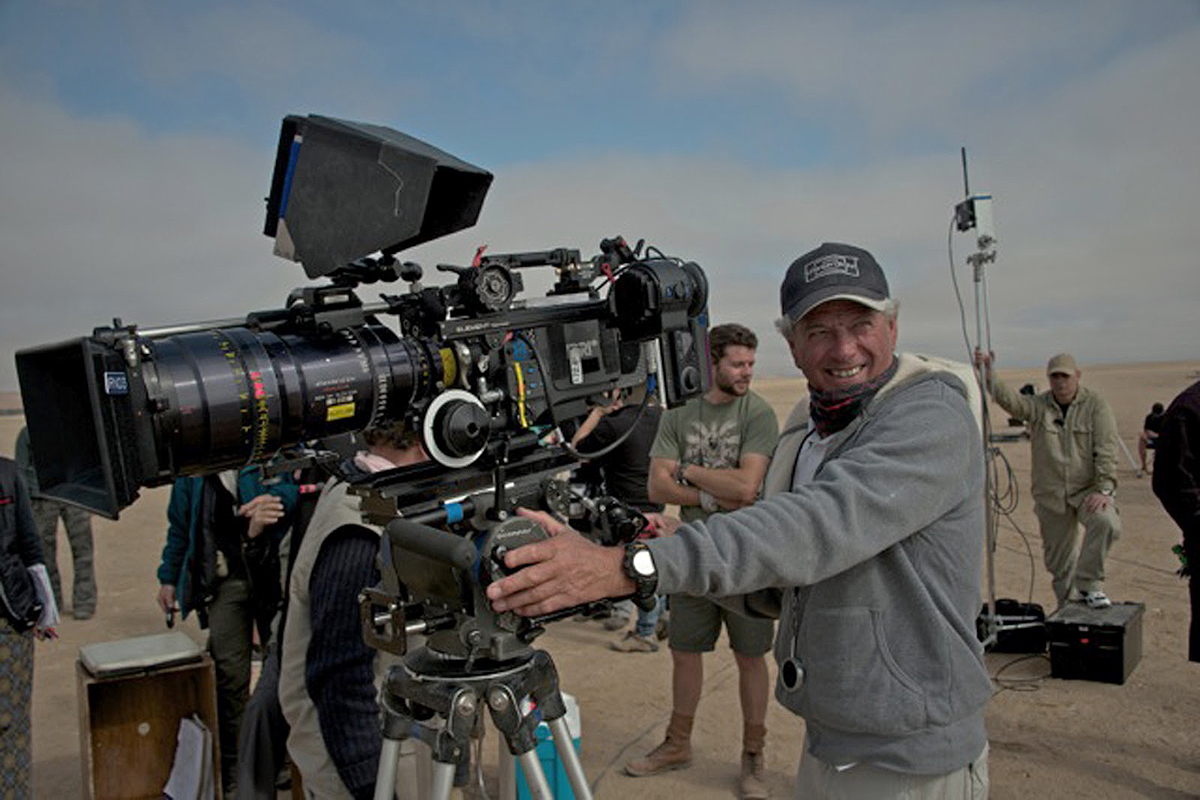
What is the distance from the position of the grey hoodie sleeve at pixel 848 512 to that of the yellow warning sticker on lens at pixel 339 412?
0.73m

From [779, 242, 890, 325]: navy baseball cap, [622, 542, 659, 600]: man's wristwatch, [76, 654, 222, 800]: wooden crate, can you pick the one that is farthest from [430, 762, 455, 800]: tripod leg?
[76, 654, 222, 800]: wooden crate

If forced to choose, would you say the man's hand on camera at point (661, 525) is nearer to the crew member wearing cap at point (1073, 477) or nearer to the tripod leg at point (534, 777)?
the tripod leg at point (534, 777)

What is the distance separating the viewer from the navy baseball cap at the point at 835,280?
6.95 ft

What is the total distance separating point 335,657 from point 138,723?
2331 millimetres

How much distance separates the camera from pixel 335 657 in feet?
8.00

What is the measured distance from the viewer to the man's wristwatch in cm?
176

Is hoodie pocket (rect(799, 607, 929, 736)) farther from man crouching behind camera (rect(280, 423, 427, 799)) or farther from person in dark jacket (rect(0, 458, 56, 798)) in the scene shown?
person in dark jacket (rect(0, 458, 56, 798))

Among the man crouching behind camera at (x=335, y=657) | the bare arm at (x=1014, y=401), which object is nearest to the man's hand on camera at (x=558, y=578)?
the man crouching behind camera at (x=335, y=657)

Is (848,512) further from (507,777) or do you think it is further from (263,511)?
(263,511)

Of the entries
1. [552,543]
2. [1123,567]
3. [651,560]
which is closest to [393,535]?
[552,543]

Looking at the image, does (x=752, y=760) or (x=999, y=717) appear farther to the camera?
(x=999, y=717)

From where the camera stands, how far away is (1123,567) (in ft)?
27.5

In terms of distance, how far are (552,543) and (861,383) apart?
905 mm

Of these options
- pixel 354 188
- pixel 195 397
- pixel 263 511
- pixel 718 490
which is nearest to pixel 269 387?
pixel 195 397
